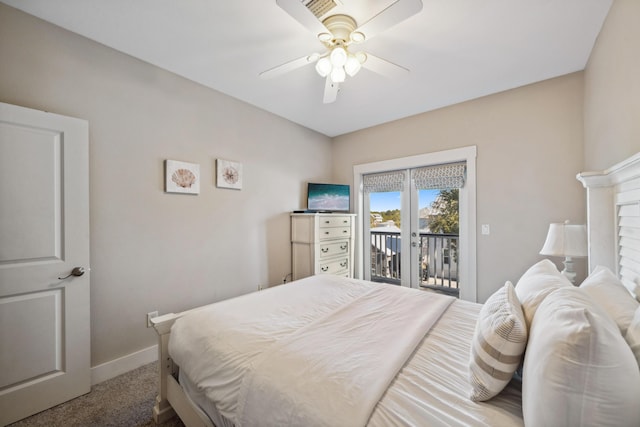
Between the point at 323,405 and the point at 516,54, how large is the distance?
283cm

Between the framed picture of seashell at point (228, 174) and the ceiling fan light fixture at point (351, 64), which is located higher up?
the ceiling fan light fixture at point (351, 64)

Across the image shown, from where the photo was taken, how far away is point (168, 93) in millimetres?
2395

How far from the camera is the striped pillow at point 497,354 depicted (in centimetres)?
84

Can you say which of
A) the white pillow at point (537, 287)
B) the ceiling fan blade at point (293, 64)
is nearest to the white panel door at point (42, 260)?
the ceiling fan blade at point (293, 64)

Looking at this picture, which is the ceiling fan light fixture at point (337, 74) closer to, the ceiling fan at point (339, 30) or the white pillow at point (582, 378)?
the ceiling fan at point (339, 30)

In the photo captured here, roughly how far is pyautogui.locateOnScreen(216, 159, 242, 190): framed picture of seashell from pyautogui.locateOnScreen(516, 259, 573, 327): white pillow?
2622mm

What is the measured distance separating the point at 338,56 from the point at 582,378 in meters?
1.83

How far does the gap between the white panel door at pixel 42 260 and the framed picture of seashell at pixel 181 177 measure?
1.91 ft

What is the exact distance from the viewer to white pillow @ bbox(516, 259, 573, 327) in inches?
40.0

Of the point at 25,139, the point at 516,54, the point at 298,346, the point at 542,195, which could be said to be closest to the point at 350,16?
the point at 516,54

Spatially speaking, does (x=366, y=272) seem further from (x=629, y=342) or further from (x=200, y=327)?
(x=629, y=342)

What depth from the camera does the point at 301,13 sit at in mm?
1386

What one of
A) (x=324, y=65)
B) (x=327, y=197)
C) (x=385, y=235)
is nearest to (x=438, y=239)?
(x=385, y=235)

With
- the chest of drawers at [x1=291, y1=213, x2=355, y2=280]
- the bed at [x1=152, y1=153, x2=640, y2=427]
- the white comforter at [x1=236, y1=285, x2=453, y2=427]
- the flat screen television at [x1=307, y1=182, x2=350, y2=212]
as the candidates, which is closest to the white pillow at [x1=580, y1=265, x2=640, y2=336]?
the bed at [x1=152, y1=153, x2=640, y2=427]
